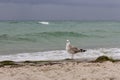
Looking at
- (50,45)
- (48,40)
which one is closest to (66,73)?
(50,45)

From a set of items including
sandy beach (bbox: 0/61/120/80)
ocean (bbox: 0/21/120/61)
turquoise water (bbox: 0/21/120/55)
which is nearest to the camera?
sandy beach (bbox: 0/61/120/80)

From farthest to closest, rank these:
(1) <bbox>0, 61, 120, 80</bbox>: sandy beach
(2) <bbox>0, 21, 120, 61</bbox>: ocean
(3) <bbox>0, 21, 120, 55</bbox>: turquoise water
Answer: (3) <bbox>0, 21, 120, 55</bbox>: turquoise water
(2) <bbox>0, 21, 120, 61</bbox>: ocean
(1) <bbox>0, 61, 120, 80</bbox>: sandy beach

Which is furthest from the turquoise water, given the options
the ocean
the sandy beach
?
the sandy beach

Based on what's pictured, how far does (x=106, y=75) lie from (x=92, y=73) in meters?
0.54

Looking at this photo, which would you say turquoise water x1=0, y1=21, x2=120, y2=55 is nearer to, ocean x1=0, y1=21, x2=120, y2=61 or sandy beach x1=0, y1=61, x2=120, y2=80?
ocean x1=0, y1=21, x2=120, y2=61

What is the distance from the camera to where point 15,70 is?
9.90 metres

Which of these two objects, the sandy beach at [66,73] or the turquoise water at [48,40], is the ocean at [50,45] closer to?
the turquoise water at [48,40]

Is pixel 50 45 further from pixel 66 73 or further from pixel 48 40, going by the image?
pixel 66 73

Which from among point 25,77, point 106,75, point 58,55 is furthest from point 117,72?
point 58,55

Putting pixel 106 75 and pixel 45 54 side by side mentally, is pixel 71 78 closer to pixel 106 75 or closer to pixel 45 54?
pixel 106 75

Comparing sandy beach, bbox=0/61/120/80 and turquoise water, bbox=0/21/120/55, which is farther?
turquoise water, bbox=0/21/120/55

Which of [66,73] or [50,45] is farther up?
[66,73]

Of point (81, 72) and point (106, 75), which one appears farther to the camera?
point (81, 72)

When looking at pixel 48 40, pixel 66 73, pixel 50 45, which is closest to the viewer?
pixel 66 73
